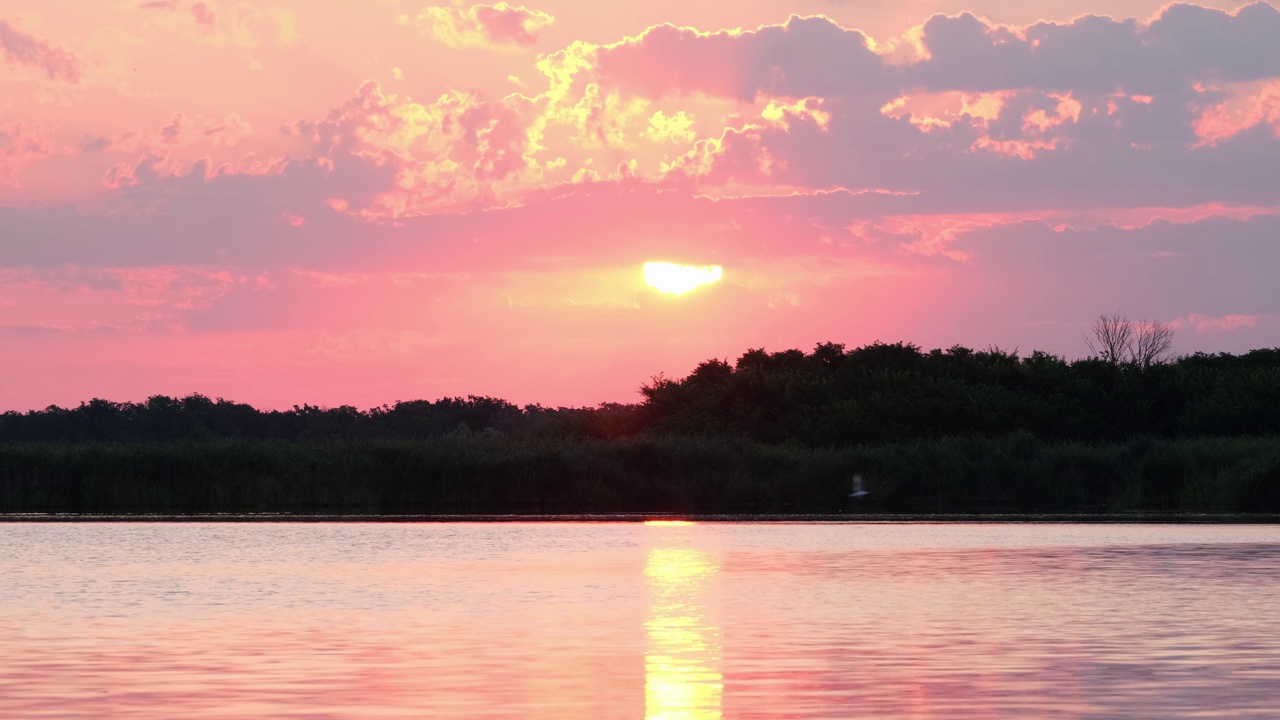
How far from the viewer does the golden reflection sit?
44.8ft

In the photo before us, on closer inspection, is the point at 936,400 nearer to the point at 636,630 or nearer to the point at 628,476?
the point at 628,476

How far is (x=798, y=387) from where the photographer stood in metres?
84.6

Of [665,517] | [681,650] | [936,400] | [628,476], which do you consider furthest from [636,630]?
[936,400]

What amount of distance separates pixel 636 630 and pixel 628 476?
40.6 meters

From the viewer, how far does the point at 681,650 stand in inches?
690

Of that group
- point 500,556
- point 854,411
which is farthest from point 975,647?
point 854,411

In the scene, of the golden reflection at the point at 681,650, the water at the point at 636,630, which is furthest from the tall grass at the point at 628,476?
the golden reflection at the point at 681,650

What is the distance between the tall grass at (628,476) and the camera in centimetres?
5538

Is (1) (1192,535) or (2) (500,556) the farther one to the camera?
(1) (1192,535)

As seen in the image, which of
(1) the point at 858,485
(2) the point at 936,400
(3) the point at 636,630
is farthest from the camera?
(2) the point at 936,400

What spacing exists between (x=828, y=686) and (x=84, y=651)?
23.6 ft

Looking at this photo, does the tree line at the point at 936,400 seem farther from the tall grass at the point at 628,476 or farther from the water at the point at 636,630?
the water at the point at 636,630

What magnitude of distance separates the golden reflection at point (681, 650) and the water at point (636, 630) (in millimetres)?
55

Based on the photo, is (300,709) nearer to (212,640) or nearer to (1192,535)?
(212,640)
